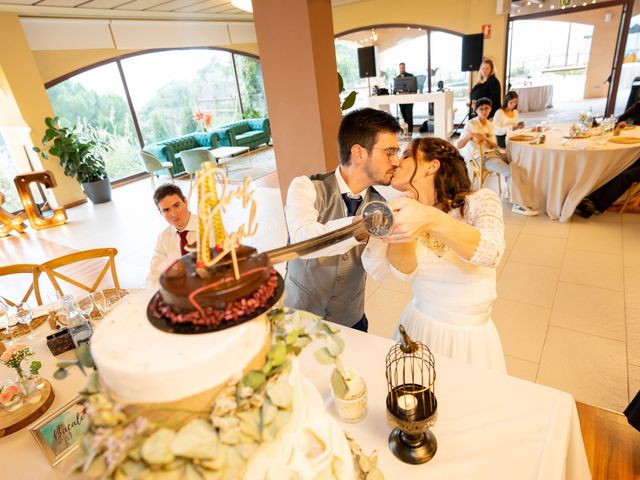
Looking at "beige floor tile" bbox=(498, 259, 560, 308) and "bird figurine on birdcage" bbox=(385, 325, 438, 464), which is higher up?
"bird figurine on birdcage" bbox=(385, 325, 438, 464)

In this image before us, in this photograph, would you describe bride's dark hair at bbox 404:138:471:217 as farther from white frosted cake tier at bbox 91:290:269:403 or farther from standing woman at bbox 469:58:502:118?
standing woman at bbox 469:58:502:118

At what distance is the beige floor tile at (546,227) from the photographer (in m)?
4.36

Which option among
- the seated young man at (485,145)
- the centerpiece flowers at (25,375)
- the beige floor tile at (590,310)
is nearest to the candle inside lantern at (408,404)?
the centerpiece flowers at (25,375)

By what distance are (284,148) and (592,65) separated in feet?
49.0

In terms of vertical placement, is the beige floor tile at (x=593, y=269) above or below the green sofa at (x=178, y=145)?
below

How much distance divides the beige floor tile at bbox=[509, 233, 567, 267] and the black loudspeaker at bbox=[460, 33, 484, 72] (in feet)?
19.1

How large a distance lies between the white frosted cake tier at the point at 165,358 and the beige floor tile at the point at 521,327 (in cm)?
253

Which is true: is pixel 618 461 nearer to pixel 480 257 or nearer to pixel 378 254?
pixel 480 257

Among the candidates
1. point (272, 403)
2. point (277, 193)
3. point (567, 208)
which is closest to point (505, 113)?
point (567, 208)

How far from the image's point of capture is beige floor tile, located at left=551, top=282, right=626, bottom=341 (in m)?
2.79

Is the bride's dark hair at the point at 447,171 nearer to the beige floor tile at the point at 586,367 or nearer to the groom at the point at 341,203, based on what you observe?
the groom at the point at 341,203

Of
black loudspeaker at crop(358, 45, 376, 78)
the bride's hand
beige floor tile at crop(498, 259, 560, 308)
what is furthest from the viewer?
black loudspeaker at crop(358, 45, 376, 78)

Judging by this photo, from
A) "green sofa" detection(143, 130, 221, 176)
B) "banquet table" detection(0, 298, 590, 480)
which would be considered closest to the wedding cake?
"banquet table" detection(0, 298, 590, 480)

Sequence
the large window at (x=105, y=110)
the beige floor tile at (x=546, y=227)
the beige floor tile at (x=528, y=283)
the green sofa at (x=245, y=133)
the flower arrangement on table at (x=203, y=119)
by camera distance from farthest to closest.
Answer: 1. the flower arrangement on table at (x=203, y=119)
2. the green sofa at (x=245, y=133)
3. the large window at (x=105, y=110)
4. the beige floor tile at (x=546, y=227)
5. the beige floor tile at (x=528, y=283)
